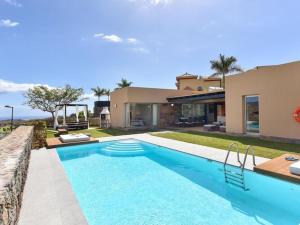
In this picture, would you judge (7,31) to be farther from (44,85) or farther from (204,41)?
(44,85)

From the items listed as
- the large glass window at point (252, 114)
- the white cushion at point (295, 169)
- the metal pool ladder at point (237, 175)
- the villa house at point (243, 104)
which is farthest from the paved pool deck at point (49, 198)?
the large glass window at point (252, 114)

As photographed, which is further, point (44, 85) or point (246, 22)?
point (44, 85)

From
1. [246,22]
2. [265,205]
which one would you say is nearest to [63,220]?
[265,205]

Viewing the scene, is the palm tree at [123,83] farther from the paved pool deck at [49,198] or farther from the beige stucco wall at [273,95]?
the paved pool deck at [49,198]

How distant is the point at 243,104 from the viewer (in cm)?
1345

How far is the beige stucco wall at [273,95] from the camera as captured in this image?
A: 10.6 meters

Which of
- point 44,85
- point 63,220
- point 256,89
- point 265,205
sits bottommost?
point 265,205

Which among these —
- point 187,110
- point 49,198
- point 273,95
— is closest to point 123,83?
point 187,110

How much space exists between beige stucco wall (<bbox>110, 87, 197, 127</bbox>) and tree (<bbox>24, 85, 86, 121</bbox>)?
43.0ft

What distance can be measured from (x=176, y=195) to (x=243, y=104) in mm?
10282

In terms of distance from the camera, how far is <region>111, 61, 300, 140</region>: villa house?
1082 centimetres

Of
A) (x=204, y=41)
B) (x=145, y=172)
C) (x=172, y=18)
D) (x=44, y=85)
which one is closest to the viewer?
(x=145, y=172)

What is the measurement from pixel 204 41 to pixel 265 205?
15290 millimetres

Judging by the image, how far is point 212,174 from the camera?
705 cm
